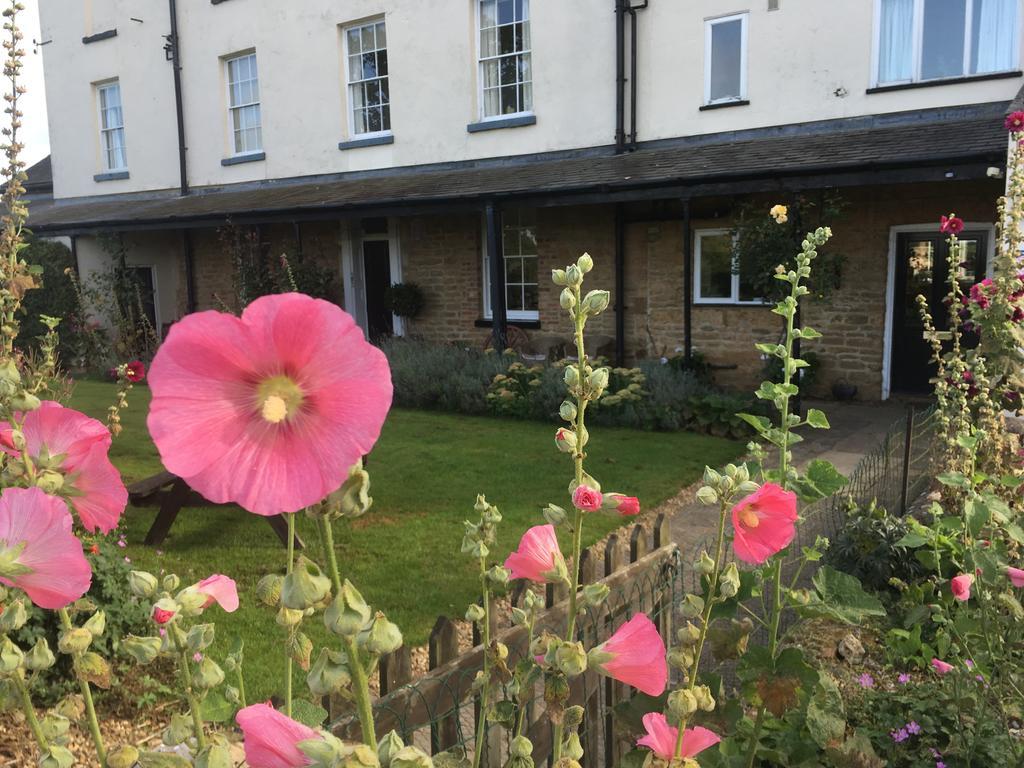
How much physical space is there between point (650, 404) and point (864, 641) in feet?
19.0

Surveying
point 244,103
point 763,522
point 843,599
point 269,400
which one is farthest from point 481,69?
point 269,400

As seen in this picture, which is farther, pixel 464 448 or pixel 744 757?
pixel 464 448

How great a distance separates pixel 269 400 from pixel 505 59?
13.3 meters

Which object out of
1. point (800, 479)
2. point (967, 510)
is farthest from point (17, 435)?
point (967, 510)

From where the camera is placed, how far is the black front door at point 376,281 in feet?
49.4

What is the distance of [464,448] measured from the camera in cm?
845

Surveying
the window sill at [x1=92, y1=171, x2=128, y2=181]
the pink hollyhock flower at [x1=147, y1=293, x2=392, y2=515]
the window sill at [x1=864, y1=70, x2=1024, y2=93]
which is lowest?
the pink hollyhock flower at [x1=147, y1=293, x2=392, y2=515]

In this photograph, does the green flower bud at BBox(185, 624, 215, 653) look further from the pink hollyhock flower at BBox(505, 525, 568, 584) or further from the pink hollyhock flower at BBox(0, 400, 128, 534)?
the pink hollyhock flower at BBox(505, 525, 568, 584)

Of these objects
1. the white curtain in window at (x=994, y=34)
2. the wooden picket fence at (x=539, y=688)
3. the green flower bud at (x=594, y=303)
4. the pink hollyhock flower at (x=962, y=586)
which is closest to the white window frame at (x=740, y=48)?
the white curtain in window at (x=994, y=34)

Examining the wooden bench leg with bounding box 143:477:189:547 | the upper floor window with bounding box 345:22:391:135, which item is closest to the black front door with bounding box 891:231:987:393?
the upper floor window with bounding box 345:22:391:135

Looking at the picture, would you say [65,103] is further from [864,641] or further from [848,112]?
[864,641]

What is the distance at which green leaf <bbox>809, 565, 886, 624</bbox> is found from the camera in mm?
1969

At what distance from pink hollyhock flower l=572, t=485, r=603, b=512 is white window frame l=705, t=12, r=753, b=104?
11058 millimetres

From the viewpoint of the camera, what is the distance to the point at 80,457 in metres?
0.88
